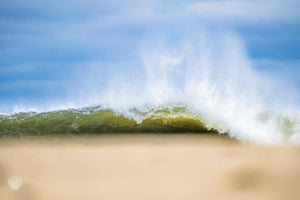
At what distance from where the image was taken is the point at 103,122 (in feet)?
13.4

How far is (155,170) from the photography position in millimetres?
2795

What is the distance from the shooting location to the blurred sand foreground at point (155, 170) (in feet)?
8.39

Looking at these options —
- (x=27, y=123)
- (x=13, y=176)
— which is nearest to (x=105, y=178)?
(x=13, y=176)

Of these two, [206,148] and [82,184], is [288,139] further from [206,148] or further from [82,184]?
[82,184]

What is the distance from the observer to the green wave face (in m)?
3.80

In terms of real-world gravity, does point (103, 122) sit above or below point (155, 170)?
above

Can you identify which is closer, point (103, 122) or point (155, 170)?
point (155, 170)

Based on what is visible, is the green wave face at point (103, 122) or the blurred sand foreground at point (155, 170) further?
the green wave face at point (103, 122)

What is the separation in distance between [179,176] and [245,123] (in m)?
1.20

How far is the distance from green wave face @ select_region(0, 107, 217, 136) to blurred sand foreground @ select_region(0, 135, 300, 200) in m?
0.42

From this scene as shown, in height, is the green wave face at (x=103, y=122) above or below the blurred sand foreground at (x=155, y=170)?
above

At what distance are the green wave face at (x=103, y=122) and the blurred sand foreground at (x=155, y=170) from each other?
42 centimetres

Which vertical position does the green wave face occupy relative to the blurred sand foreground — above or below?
above

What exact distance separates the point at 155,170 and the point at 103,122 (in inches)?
57.6
